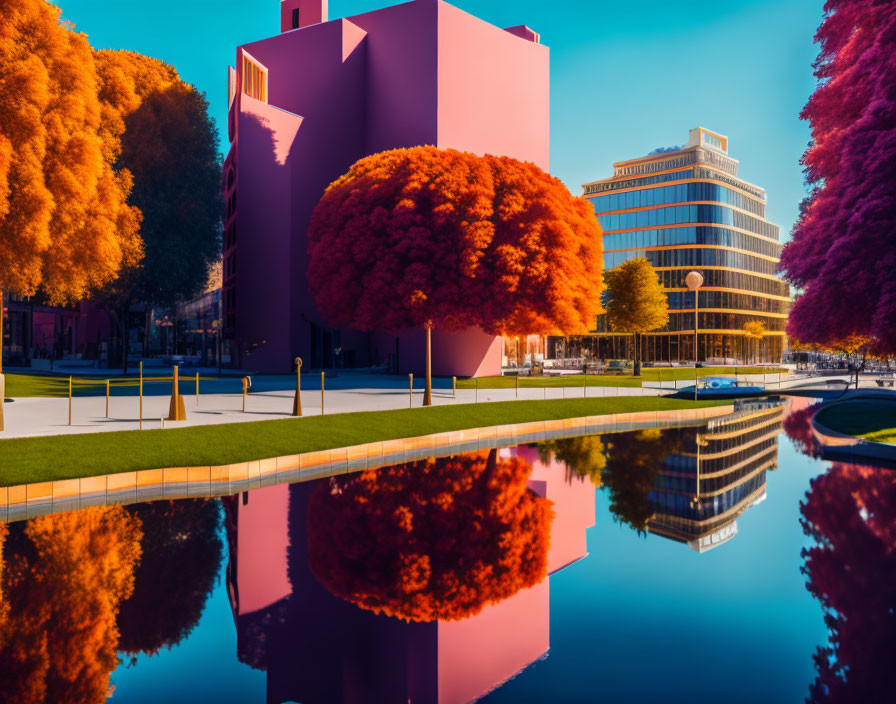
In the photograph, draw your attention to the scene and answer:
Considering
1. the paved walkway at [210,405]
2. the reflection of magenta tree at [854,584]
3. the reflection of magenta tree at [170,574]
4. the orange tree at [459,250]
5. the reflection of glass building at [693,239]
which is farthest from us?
the reflection of glass building at [693,239]

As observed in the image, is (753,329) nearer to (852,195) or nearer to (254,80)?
(254,80)

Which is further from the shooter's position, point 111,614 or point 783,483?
point 783,483

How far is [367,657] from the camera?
16.1 feet

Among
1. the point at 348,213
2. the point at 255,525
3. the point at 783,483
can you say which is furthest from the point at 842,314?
the point at 348,213

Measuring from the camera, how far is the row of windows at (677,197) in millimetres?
87062

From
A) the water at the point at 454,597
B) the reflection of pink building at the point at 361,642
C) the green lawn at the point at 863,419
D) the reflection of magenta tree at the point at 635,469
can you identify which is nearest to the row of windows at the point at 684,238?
the green lawn at the point at 863,419

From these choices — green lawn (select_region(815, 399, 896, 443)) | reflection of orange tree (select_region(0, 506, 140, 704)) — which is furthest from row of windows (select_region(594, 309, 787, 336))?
reflection of orange tree (select_region(0, 506, 140, 704))

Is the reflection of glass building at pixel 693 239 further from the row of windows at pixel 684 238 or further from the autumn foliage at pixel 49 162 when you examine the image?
the autumn foliage at pixel 49 162

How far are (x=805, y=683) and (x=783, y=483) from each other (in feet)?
27.2

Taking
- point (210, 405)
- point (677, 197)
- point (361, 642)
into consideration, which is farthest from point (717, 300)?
point (361, 642)

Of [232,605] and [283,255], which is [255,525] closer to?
[232,605]

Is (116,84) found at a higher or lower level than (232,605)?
higher

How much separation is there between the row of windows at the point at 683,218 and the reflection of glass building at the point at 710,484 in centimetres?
7394

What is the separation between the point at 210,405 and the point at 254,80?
34.3 metres
